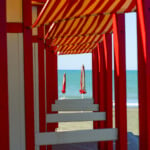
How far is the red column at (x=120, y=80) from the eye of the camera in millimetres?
4426

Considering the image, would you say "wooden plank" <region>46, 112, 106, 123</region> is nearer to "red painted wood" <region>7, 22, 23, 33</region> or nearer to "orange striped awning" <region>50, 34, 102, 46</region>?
"orange striped awning" <region>50, 34, 102, 46</region>

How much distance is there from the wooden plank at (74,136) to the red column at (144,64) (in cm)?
118

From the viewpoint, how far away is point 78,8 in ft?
13.2

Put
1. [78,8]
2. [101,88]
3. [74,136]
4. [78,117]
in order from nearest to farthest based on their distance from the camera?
[78,8], [74,136], [78,117], [101,88]

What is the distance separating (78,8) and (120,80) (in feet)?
3.85

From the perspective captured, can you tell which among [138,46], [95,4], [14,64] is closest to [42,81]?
[14,64]

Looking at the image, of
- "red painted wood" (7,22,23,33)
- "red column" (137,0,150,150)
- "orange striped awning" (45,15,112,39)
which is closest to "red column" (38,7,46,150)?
"orange striped awning" (45,15,112,39)

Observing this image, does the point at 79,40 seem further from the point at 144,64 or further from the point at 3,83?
the point at 3,83

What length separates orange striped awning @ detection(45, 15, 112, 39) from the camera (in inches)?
226

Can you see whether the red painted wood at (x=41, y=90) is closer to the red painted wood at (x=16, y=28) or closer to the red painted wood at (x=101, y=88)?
the red painted wood at (x=101, y=88)

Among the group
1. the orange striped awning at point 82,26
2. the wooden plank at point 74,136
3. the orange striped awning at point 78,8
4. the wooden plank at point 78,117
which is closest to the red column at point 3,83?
the orange striped awning at point 78,8

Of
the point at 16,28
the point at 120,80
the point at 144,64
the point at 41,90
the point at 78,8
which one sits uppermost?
the point at 78,8

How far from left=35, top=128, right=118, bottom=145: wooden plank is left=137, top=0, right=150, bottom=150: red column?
1185mm

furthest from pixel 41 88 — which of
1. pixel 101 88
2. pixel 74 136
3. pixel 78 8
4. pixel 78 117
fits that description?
pixel 78 8
